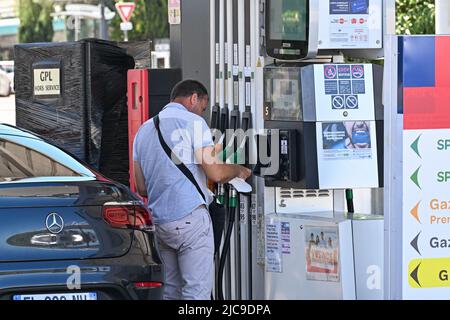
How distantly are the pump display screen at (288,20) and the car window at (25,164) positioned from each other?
5.40ft

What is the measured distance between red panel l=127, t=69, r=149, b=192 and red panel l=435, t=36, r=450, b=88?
3.72 m

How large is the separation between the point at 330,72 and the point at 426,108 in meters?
1.33

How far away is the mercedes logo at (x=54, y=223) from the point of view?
5387mm

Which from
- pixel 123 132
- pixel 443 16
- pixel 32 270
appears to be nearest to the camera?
pixel 32 270

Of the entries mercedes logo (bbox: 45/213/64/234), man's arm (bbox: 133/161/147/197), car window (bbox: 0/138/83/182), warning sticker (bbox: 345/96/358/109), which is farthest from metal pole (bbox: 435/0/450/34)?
mercedes logo (bbox: 45/213/64/234)

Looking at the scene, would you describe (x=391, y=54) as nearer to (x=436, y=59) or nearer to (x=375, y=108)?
(x=436, y=59)

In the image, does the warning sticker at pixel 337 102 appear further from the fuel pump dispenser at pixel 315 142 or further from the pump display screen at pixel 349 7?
the pump display screen at pixel 349 7

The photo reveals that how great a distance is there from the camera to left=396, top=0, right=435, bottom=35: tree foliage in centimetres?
1220

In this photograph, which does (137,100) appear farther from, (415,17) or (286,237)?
(415,17)

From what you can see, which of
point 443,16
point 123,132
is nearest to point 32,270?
point 443,16

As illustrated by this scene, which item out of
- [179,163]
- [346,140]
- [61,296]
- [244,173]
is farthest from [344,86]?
[61,296]

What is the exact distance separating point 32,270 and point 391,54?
2.13m

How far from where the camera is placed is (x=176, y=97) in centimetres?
673

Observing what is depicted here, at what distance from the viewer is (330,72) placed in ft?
21.5
